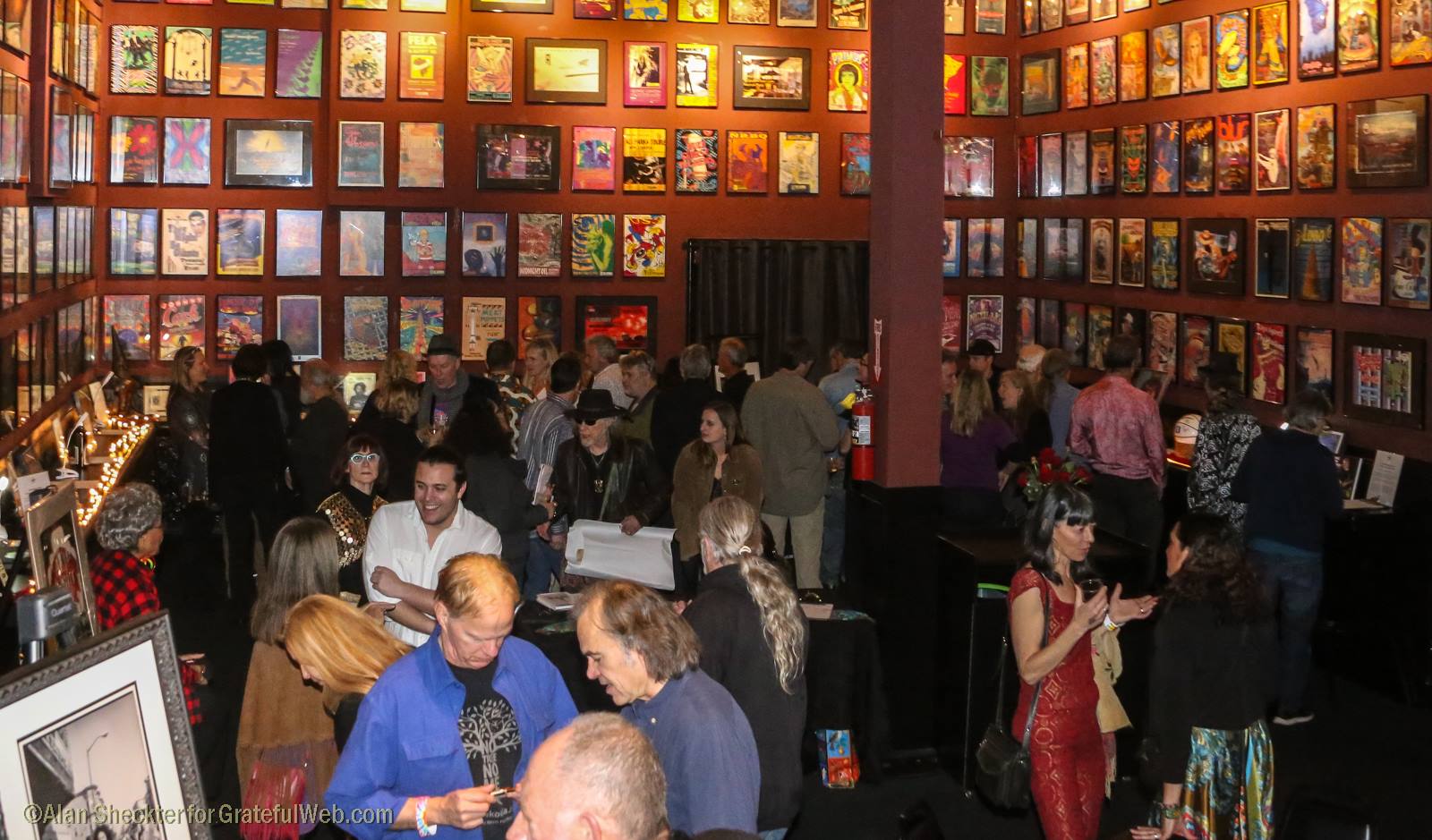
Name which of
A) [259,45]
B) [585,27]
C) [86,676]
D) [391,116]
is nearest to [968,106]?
[585,27]

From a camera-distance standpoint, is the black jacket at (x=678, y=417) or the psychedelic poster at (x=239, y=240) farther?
the psychedelic poster at (x=239, y=240)

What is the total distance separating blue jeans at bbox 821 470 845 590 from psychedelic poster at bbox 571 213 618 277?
127 inches

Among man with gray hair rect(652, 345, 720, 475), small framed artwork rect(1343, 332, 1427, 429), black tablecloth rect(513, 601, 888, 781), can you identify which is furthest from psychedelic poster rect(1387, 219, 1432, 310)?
black tablecloth rect(513, 601, 888, 781)

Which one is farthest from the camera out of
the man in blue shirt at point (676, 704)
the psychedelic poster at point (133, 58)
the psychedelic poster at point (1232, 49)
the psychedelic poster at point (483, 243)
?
the psychedelic poster at point (483, 243)

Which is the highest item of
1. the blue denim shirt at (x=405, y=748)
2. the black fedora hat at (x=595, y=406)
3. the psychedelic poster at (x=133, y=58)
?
the psychedelic poster at (x=133, y=58)

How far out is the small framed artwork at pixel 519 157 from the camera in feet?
37.1

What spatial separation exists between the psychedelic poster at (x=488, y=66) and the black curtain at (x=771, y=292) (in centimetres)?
190

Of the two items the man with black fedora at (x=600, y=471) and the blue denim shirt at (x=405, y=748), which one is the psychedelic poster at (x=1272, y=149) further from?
the blue denim shirt at (x=405, y=748)

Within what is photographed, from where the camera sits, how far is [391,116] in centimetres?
1112

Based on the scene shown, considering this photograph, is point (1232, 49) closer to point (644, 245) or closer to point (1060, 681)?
point (644, 245)

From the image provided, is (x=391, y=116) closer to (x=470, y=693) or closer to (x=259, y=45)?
(x=259, y=45)

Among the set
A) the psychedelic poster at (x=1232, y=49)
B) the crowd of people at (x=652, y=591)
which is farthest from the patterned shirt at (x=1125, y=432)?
the psychedelic poster at (x=1232, y=49)

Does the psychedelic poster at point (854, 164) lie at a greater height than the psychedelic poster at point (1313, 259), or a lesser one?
greater

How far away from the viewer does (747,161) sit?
1175 cm
